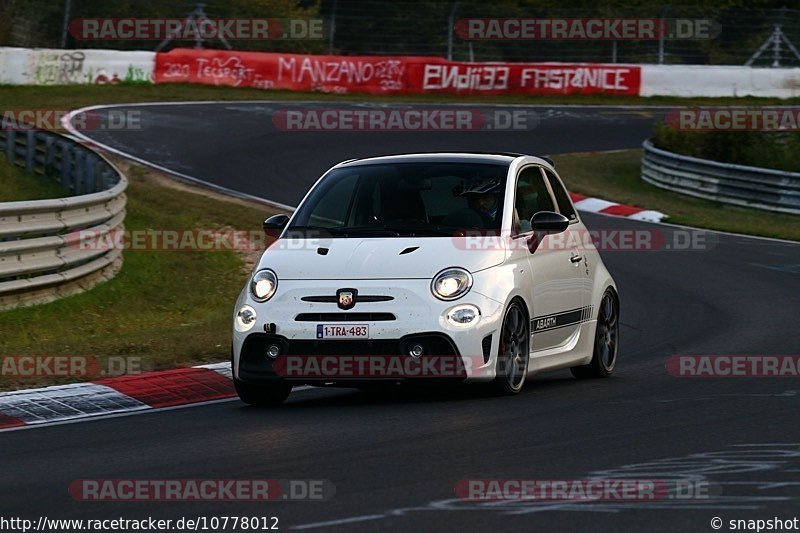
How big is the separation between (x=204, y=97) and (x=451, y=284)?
2602cm

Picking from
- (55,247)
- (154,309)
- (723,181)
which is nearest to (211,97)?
(723,181)

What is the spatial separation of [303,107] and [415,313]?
80.9ft

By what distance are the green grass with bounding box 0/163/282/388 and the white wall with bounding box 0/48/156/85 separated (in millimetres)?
12842

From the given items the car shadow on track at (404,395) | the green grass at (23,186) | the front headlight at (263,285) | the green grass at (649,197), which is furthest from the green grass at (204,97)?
the front headlight at (263,285)

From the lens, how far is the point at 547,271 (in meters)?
9.93

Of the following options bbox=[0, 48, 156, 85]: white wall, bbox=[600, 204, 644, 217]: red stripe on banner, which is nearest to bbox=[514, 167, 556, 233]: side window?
bbox=[600, 204, 644, 217]: red stripe on banner

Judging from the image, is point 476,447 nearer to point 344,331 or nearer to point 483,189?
point 344,331

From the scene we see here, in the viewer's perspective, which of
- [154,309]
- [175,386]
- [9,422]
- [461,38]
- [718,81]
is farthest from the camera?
[461,38]

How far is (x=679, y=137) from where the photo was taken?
91.4ft

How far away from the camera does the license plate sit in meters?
8.77

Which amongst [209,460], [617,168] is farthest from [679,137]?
[209,460]

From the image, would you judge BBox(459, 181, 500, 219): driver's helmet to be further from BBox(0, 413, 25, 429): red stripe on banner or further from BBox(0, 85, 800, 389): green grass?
BBox(0, 413, 25, 429): red stripe on banner

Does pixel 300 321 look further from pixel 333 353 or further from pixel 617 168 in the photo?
pixel 617 168

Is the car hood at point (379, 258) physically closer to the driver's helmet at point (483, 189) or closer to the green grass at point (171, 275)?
the driver's helmet at point (483, 189)
